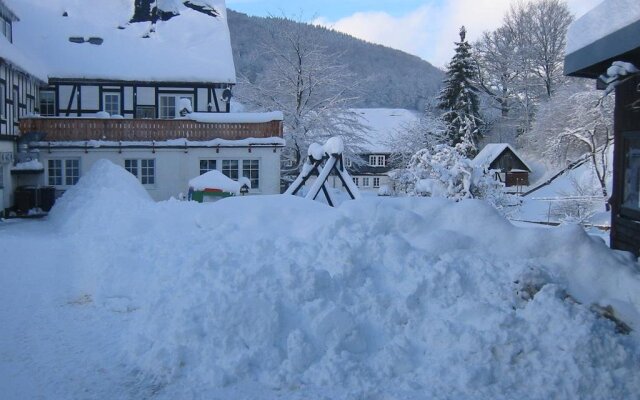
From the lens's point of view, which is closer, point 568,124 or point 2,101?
point 2,101

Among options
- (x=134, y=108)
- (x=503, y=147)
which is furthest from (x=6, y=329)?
(x=503, y=147)

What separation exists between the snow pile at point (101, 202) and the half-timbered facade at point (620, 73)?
8101 mm

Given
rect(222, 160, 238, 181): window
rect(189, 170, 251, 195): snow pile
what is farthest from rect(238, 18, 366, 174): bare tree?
rect(189, 170, 251, 195): snow pile

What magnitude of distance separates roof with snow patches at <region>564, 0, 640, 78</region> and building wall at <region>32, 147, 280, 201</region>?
15292 millimetres

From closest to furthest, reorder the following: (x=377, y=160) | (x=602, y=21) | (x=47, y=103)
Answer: (x=602, y=21) → (x=47, y=103) → (x=377, y=160)

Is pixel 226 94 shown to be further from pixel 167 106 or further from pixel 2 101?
pixel 2 101

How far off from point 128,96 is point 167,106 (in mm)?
1694

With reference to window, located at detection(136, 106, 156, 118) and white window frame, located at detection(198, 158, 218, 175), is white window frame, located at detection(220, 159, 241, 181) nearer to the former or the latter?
white window frame, located at detection(198, 158, 218, 175)

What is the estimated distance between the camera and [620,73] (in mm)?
7625

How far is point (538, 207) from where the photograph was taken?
32812mm

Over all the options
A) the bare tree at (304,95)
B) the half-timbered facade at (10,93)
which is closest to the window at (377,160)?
the bare tree at (304,95)

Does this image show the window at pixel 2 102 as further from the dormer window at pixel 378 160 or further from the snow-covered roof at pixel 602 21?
the dormer window at pixel 378 160

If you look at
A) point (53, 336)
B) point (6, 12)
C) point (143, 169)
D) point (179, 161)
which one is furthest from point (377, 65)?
point (53, 336)

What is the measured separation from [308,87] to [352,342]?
94.5ft
